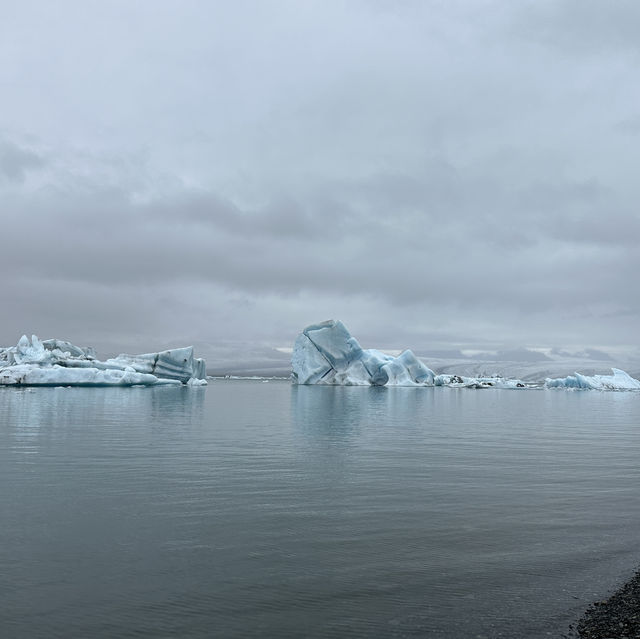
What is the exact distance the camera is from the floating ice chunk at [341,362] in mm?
72625

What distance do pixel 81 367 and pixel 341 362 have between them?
31.6 m

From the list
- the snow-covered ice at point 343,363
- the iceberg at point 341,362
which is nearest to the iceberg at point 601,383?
the snow-covered ice at point 343,363

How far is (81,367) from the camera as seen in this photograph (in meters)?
59.3

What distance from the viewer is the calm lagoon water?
5637mm

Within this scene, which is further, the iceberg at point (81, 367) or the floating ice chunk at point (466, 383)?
the floating ice chunk at point (466, 383)

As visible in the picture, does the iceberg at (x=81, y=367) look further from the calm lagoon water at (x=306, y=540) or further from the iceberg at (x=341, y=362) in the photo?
the calm lagoon water at (x=306, y=540)

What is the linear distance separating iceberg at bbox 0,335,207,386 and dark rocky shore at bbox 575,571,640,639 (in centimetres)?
5492

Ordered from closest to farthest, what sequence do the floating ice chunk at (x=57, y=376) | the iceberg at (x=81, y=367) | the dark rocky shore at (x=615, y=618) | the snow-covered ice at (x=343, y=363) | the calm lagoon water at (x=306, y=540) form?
the dark rocky shore at (x=615, y=618), the calm lagoon water at (x=306, y=540), the floating ice chunk at (x=57, y=376), the iceberg at (x=81, y=367), the snow-covered ice at (x=343, y=363)

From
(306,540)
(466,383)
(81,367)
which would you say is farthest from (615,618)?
(466,383)

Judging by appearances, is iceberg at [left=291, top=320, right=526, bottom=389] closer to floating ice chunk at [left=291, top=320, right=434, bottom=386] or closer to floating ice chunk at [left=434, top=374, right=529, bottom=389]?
floating ice chunk at [left=291, top=320, right=434, bottom=386]

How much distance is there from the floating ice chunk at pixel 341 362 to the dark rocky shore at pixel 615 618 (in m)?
64.5

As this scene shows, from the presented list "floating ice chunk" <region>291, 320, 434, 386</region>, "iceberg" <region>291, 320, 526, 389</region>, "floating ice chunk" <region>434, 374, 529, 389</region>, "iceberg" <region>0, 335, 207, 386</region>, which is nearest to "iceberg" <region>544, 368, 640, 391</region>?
"floating ice chunk" <region>434, 374, 529, 389</region>

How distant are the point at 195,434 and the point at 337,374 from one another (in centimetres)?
5663

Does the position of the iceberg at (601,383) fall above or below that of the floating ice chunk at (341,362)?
below
